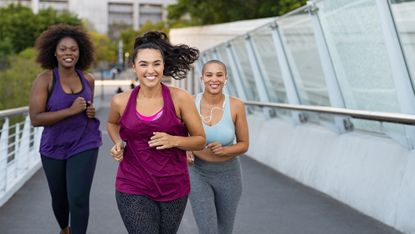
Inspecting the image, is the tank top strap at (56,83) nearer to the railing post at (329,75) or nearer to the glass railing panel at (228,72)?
the railing post at (329,75)

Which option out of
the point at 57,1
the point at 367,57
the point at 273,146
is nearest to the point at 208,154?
the point at 367,57

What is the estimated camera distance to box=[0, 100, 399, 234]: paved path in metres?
6.49

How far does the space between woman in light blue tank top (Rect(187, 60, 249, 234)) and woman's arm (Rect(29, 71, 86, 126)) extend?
1027 mm

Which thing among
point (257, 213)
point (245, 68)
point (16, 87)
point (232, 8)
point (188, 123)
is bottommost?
point (257, 213)

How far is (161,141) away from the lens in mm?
3576

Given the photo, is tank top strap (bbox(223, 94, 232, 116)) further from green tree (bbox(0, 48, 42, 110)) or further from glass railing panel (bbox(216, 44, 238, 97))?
green tree (bbox(0, 48, 42, 110))

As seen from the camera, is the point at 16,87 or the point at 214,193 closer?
the point at 214,193

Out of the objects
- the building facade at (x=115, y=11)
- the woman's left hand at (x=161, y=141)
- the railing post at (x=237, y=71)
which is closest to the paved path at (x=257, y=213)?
the woman's left hand at (x=161, y=141)

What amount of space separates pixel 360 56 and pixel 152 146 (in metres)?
5.23

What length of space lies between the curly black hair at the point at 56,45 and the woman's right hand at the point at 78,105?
66cm

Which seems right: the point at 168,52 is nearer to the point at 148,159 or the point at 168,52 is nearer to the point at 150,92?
the point at 150,92

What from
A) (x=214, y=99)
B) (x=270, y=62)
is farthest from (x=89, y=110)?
(x=270, y=62)

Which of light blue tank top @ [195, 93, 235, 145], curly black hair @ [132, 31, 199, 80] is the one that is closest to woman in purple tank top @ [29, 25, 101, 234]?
light blue tank top @ [195, 93, 235, 145]

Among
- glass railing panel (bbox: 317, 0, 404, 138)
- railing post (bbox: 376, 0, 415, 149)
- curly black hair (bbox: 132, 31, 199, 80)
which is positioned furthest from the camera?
glass railing panel (bbox: 317, 0, 404, 138)
